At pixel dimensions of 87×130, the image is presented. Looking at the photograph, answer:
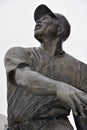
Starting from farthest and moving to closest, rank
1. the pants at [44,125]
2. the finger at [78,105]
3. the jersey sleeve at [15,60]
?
the pants at [44,125] → the jersey sleeve at [15,60] → the finger at [78,105]

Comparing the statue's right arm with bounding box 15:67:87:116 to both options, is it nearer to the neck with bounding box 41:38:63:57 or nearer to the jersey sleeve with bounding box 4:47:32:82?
the jersey sleeve with bounding box 4:47:32:82

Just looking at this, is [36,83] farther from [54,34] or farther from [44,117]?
Answer: [54,34]

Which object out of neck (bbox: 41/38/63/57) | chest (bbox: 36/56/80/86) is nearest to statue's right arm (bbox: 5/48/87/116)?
chest (bbox: 36/56/80/86)

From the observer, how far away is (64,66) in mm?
4520

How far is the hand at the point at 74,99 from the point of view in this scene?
12.2ft

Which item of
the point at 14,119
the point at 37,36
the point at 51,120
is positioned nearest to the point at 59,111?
the point at 51,120

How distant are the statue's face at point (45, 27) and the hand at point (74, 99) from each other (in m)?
0.84

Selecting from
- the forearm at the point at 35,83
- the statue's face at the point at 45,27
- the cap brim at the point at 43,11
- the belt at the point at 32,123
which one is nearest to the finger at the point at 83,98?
the forearm at the point at 35,83

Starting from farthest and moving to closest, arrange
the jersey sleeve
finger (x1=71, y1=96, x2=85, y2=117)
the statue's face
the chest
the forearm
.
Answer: the statue's face
the chest
the jersey sleeve
the forearm
finger (x1=71, y1=96, x2=85, y2=117)

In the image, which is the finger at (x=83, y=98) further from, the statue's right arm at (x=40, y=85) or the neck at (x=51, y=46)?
the neck at (x=51, y=46)

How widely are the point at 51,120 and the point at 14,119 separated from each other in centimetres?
33

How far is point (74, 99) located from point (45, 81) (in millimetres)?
313

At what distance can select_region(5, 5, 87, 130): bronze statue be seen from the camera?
3.88 metres

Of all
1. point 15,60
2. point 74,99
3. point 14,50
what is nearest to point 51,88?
point 74,99
